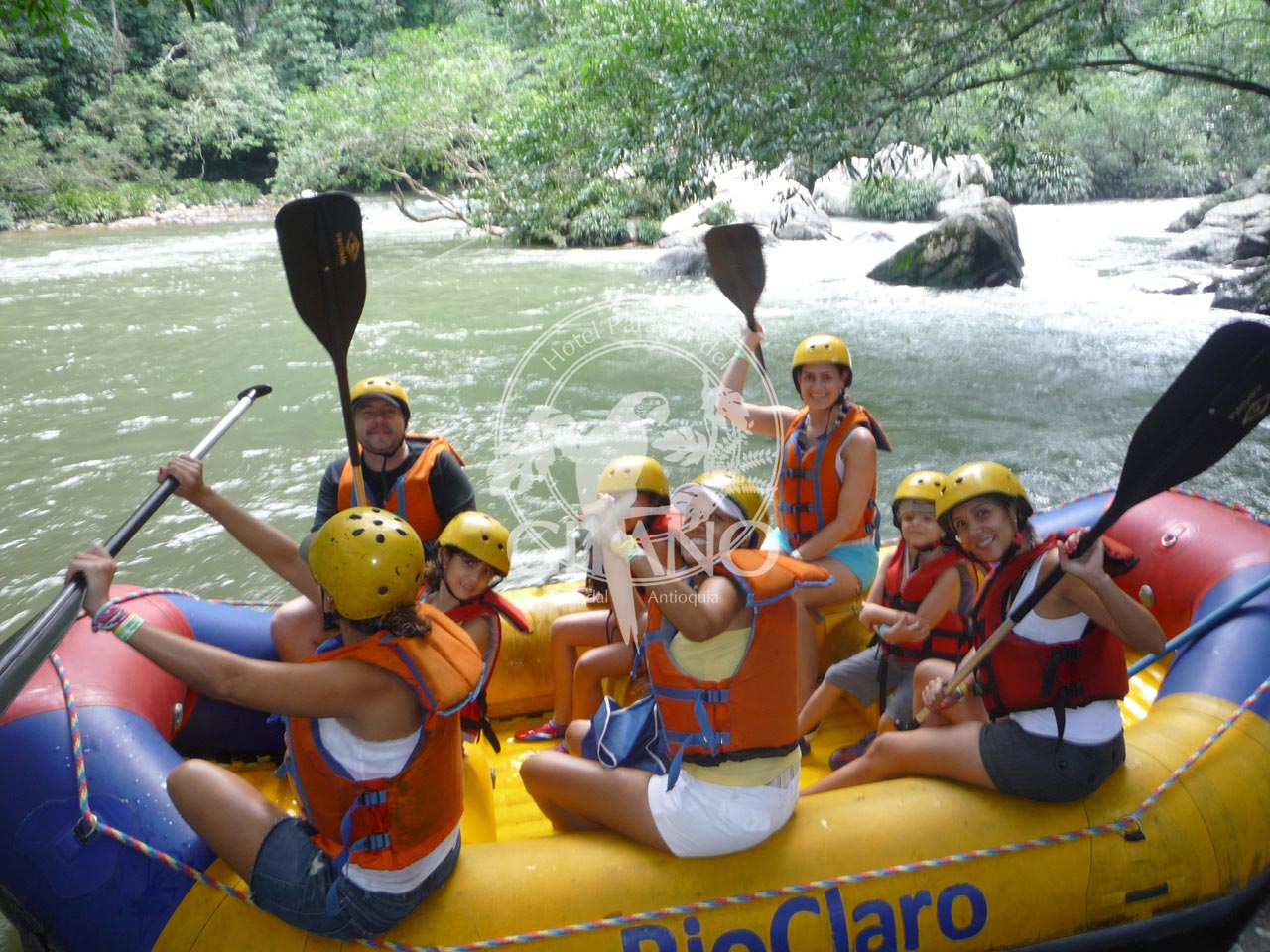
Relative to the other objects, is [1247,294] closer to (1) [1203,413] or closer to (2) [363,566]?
(1) [1203,413]

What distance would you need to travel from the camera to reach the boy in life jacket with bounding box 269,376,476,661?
3.15m

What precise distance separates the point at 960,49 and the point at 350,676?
7120mm

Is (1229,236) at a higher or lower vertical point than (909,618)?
lower

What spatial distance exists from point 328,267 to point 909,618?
1961 millimetres

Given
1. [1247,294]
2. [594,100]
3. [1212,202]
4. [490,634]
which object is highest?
[594,100]

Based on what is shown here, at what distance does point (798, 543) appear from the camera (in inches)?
134

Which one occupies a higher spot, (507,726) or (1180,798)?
(1180,798)

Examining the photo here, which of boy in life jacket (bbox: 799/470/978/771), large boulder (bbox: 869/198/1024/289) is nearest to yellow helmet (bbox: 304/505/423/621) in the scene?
boy in life jacket (bbox: 799/470/978/771)

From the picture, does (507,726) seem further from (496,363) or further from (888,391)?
(496,363)

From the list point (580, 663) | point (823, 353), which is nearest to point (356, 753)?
point (580, 663)

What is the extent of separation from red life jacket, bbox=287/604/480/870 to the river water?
1424mm

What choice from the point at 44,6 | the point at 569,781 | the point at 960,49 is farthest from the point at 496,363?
the point at 569,781

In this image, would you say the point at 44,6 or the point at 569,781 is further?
the point at 44,6

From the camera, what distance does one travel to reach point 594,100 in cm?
791
